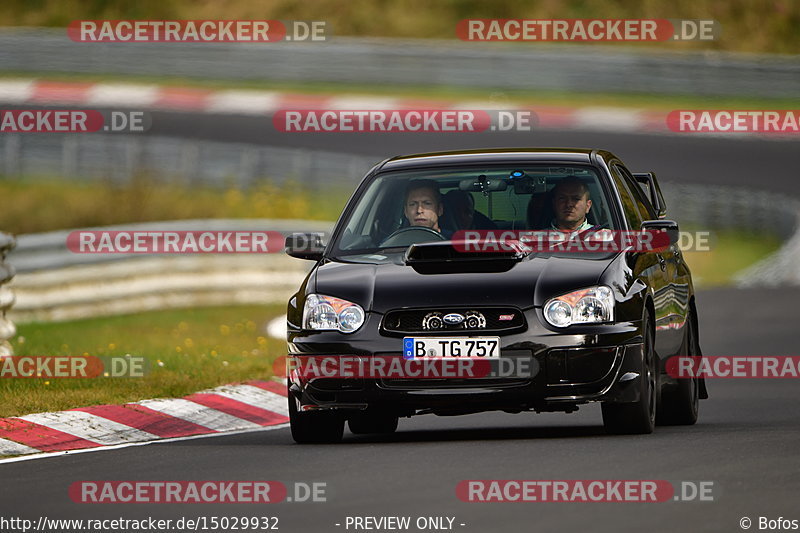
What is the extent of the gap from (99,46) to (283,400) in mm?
22483

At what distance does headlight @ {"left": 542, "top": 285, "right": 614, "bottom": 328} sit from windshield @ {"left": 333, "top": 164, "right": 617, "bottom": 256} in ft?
3.09

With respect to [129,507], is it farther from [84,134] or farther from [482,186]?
[84,134]

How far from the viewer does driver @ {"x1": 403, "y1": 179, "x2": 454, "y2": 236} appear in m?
10.8

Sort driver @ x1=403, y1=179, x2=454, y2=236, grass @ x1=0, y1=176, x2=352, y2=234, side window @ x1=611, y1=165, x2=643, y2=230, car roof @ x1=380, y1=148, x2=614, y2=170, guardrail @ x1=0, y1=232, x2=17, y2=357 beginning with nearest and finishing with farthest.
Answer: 1. driver @ x1=403, y1=179, x2=454, y2=236
2. side window @ x1=611, y1=165, x2=643, y2=230
3. car roof @ x1=380, y1=148, x2=614, y2=170
4. guardrail @ x1=0, y1=232, x2=17, y2=357
5. grass @ x1=0, y1=176, x2=352, y2=234

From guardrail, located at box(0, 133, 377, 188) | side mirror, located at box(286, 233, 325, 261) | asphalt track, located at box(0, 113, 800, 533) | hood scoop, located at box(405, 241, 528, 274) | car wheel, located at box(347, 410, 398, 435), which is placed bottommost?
asphalt track, located at box(0, 113, 800, 533)

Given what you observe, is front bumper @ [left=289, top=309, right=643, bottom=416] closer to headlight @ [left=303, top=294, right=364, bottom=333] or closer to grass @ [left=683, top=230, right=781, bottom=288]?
headlight @ [left=303, top=294, right=364, bottom=333]

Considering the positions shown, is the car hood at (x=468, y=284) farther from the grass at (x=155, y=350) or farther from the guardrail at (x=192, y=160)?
the guardrail at (x=192, y=160)

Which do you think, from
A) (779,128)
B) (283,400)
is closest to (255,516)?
(283,400)

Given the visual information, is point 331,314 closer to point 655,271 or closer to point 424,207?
point 424,207

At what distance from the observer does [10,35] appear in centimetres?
3438

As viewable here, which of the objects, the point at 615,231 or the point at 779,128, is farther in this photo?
the point at 779,128

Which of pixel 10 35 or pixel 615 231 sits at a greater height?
pixel 10 35

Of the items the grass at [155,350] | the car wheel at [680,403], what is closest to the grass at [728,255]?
the grass at [155,350]

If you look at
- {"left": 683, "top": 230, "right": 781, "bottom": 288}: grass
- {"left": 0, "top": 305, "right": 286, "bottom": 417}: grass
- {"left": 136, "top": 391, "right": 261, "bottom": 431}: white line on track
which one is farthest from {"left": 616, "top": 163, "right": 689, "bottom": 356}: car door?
{"left": 683, "top": 230, "right": 781, "bottom": 288}: grass
